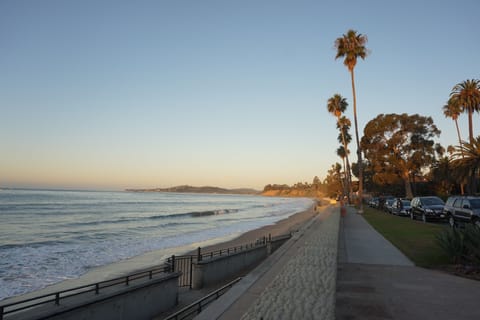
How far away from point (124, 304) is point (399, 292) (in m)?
5.63

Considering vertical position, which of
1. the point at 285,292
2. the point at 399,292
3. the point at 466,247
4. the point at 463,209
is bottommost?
the point at 399,292

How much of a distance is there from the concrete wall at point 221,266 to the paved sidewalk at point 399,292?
4189mm

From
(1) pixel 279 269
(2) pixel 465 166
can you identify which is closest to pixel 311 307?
(1) pixel 279 269

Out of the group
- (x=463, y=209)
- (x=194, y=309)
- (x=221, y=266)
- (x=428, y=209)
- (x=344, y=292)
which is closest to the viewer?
(x=344, y=292)

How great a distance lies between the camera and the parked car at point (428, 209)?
75.2 feet

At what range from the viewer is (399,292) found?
6723mm

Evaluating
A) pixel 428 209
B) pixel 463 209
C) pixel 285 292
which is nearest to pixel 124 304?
pixel 285 292

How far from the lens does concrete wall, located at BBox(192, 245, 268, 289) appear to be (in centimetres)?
1079

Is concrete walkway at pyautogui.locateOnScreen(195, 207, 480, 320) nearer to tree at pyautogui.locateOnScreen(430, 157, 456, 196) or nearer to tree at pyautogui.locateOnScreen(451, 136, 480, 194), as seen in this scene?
tree at pyautogui.locateOnScreen(451, 136, 480, 194)

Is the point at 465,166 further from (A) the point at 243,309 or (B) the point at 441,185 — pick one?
(A) the point at 243,309

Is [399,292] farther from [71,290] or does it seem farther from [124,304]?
[71,290]

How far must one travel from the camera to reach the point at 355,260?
10289 mm

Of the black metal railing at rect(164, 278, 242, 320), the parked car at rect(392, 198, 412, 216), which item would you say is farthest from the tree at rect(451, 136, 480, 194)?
the black metal railing at rect(164, 278, 242, 320)

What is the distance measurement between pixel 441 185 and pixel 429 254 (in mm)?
47041
